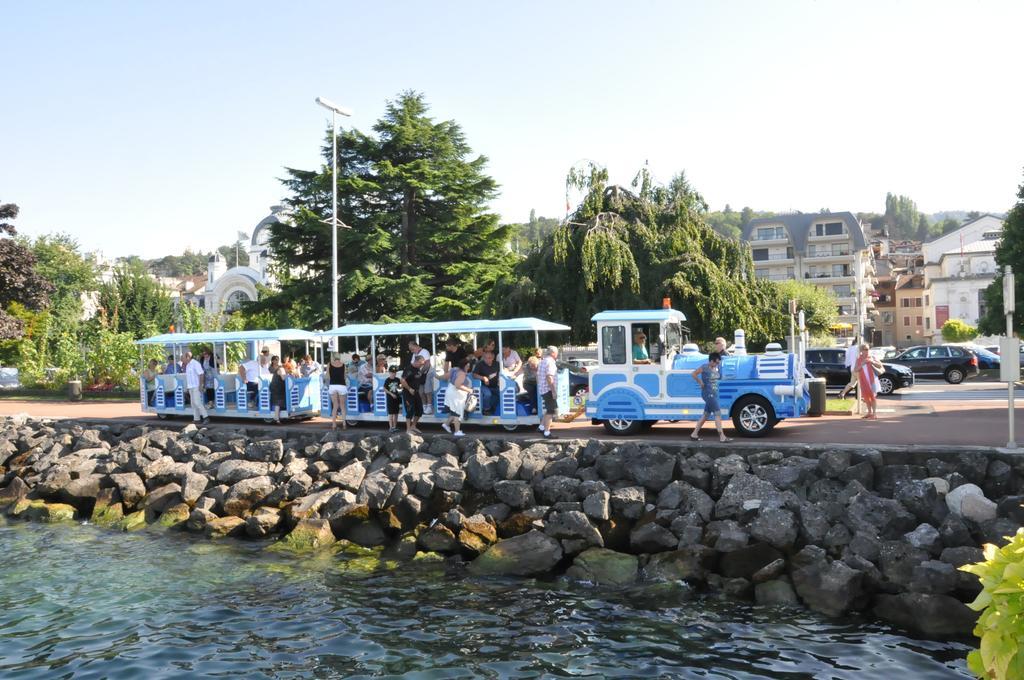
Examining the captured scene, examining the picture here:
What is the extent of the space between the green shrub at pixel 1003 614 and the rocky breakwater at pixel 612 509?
25.9 ft

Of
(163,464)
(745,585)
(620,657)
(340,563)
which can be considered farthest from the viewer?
(163,464)

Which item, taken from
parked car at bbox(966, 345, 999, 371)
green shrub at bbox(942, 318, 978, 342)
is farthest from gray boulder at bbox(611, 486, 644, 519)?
green shrub at bbox(942, 318, 978, 342)

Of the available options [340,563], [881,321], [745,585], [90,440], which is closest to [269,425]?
[90,440]

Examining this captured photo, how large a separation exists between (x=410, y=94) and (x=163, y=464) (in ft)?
78.8

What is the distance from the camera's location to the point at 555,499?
14.2 metres

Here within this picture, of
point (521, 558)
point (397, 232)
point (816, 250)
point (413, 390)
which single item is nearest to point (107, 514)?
point (413, 390)

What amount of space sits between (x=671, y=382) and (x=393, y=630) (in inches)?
317

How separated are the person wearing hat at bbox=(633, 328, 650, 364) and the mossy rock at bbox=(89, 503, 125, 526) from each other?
10830 mm

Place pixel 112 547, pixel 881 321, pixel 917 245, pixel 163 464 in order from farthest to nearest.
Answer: pixel 917 245 < pixel 881 321 < pixel 163 464 < pixel 112 547

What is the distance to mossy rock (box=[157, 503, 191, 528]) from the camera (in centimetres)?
1630

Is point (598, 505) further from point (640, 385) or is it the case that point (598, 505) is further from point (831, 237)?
point (831, 237)

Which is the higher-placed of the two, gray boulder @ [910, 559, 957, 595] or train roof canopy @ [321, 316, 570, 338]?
train roof canopy @ [321, 316, 570, 338]

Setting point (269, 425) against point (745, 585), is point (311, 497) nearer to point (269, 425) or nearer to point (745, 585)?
point (269, 425)

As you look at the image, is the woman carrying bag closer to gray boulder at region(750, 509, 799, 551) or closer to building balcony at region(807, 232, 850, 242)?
gray boulder at region(750, 509, 799, 551)
